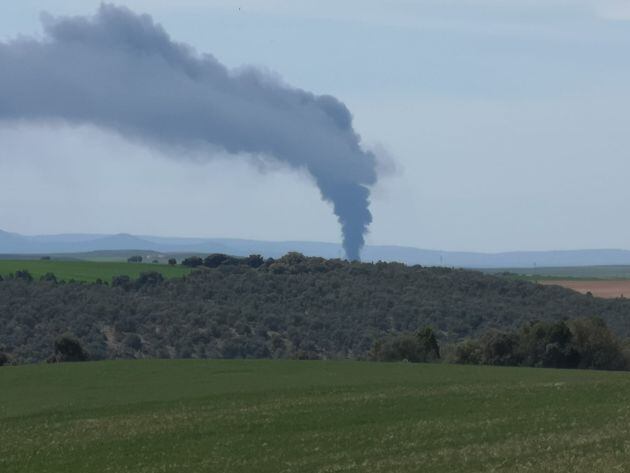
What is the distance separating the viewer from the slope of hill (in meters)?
82.1

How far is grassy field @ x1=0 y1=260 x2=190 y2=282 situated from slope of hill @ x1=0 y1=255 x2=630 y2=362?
6.00m

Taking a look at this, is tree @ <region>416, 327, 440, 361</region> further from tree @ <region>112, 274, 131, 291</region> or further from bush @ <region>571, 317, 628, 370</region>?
tree @ <region>112, 274, 131, 291</region>

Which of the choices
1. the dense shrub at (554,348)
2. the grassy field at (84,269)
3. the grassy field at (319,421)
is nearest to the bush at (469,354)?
the dense shrub at (554,348)

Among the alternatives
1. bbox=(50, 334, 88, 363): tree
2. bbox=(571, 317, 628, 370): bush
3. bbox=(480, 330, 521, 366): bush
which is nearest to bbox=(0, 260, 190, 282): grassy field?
bbox=(50, 334, 88, 363): tree

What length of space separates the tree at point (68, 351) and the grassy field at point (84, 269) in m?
37.6

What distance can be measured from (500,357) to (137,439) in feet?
127

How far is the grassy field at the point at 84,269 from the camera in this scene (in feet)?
355

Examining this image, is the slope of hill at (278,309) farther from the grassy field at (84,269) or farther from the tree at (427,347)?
the tree at (427,347)

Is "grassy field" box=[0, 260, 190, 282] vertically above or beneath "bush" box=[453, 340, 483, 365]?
above

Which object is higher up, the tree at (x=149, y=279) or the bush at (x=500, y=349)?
the tree at (x=149, y=279)

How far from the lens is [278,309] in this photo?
94625mm

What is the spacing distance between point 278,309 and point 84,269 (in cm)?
3000

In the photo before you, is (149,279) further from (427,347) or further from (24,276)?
(427,347)

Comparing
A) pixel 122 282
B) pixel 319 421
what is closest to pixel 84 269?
pixel 122 282
